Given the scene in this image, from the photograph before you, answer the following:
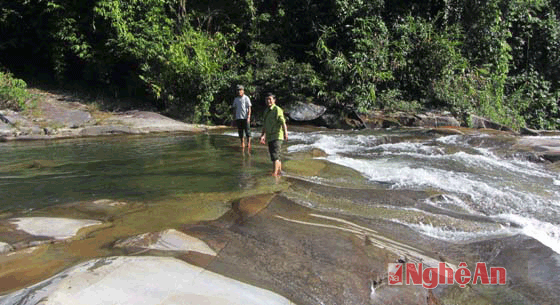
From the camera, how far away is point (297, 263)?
4184 mm

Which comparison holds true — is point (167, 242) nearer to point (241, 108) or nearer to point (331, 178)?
point (331, 178)

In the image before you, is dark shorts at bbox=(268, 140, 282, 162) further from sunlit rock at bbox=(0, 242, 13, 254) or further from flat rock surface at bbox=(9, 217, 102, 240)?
sunlit rock at bbox=(0, 242, 13, 254)

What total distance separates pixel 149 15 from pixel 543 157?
50.1 feet

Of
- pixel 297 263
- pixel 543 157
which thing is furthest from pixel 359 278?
pixel 543 157

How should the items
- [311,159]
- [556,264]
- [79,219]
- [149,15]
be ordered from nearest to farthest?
[556,264]
[79,219]
[311,159]
[149,15]

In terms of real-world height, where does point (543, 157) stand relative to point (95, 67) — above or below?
below

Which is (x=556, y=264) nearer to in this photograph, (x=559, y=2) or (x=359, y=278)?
(x=359, y=278)

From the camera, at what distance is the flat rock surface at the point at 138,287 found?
3066mm

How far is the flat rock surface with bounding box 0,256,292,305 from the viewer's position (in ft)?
10.1

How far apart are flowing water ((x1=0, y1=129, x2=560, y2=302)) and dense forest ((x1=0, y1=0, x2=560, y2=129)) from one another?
524cm

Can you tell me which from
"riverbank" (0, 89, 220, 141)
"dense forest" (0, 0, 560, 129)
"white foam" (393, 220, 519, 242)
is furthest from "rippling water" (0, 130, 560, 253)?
"dense forest" (0, 0, 560, 129)

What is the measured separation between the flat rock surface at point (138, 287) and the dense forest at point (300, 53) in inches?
570

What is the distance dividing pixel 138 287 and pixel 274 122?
521 centimetres

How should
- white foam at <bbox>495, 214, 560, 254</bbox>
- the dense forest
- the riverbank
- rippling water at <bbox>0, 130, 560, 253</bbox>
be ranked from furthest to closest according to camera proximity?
the dense forest
the riverbank
rippling water at <bbox>0, 130, 560, 253</bbox>
white foam at <bbox>495, 214, 560, 254</bbox>
